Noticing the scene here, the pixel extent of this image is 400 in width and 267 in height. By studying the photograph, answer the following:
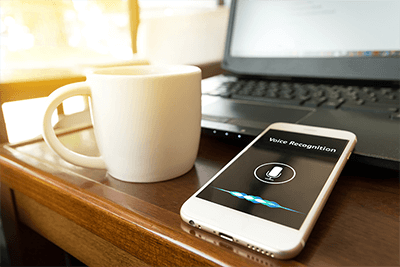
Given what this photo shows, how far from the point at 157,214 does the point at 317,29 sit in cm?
47

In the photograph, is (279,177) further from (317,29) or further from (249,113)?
(317,29)

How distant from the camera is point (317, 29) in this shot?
1.70ft

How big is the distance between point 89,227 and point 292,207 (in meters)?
0.16

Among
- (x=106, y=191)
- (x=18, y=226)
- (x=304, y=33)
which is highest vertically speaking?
(x=304, y=33)

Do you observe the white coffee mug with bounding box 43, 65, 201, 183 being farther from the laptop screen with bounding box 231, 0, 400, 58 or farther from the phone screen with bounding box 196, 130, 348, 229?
the laptop screen with bounding box 231, 0, 400, 58

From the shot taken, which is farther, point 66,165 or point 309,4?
point 309,4

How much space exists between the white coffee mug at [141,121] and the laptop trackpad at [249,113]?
8cm

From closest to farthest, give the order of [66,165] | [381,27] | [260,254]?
[260,254] < [66,165] < [381,27]

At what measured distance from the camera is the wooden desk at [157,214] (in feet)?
0.52

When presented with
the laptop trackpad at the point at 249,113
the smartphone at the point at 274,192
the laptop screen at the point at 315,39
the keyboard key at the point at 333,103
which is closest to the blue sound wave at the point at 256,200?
the smartphone at the point at 274,192

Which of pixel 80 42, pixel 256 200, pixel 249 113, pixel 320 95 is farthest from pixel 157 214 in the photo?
pixel 80 42

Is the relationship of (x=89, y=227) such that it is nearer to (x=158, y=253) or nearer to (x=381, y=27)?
(x=158, y=253)

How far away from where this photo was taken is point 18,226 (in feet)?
1.14

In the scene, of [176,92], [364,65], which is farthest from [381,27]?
[176,92]
